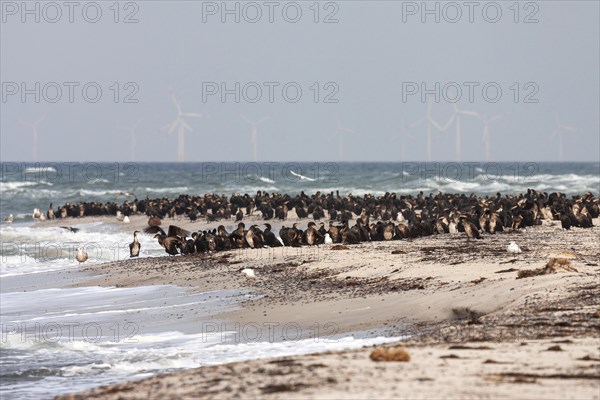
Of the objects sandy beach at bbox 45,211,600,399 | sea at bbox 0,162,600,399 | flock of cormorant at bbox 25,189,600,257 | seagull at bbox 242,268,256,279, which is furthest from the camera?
flock of cormorant at bbox 25,189,600,257

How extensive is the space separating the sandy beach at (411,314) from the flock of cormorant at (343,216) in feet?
4.68

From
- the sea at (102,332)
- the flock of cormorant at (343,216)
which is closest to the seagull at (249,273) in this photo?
the sea at (102,332)

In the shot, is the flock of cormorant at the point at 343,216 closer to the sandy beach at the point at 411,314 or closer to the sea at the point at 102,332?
the sandy beach at the point at 411,314

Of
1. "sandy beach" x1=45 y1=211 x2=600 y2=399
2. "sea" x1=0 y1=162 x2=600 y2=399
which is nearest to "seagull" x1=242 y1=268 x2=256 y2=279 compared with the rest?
"sandy beach" x1=45 y1=211 x2=600 y2=399

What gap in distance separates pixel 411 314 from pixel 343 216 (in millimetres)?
31315

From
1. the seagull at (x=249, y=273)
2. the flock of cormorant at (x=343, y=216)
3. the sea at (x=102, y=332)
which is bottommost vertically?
the sea at (x=102, y=332)

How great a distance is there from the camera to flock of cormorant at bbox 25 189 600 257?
103 feet

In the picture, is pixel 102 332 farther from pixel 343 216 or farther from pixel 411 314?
pixel 343 216

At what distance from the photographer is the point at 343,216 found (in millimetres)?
47875

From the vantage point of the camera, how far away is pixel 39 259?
35.5 meters

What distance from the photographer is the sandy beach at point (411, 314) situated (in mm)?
9992

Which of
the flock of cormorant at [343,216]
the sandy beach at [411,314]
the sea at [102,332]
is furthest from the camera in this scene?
the flock of cormorant at [343,216]

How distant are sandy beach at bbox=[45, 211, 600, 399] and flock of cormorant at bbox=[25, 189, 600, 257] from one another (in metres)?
1.43

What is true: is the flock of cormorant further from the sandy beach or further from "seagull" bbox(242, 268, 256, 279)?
"seagull" bbox(242, 268, 256, 279)
